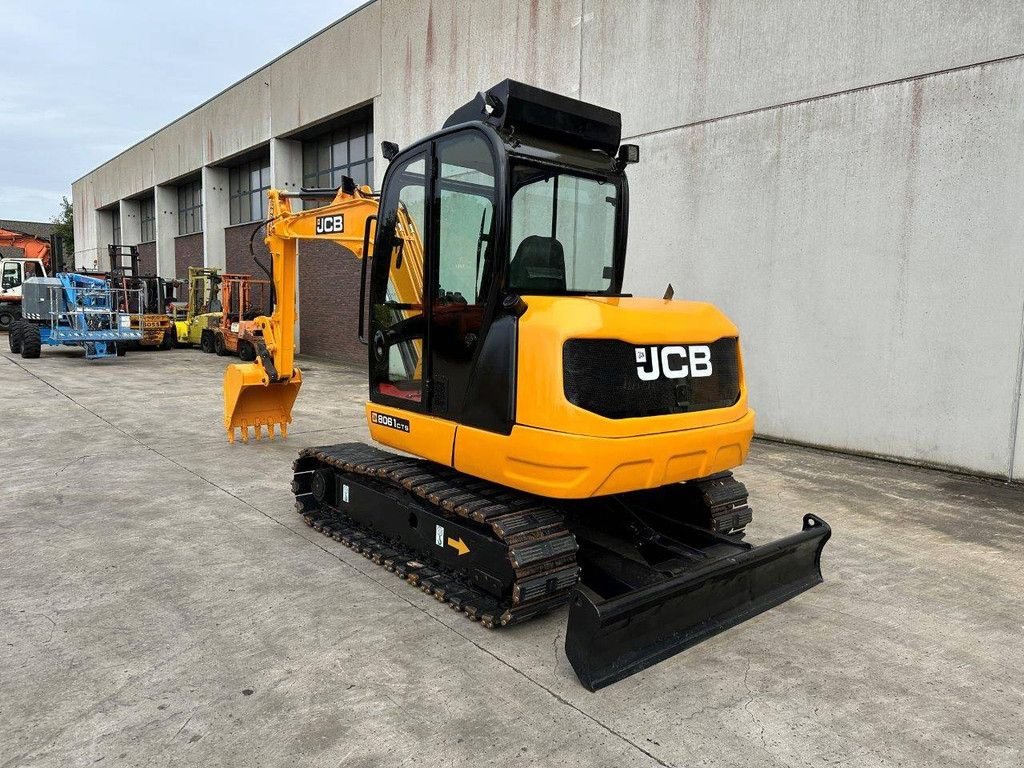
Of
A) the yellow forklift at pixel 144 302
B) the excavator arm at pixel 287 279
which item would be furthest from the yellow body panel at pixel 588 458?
the yellow forklift at pixel 144 302

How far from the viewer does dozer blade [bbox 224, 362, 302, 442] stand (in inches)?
302

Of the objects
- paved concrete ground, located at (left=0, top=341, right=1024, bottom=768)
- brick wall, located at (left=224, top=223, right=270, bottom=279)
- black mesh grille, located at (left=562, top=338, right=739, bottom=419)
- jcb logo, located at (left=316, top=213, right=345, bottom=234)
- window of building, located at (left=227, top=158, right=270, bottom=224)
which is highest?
window of building, located at (left=227, top=158, right=270, bottom=224)

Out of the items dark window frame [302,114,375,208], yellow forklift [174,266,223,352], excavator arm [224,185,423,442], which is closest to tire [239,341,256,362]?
yellow forklift [174,266,223,352]

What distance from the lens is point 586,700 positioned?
306cm

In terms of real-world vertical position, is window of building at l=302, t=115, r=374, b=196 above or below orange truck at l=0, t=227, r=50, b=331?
above

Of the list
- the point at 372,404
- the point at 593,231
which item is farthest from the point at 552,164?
the point at 372,404

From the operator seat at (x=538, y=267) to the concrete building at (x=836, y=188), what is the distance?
5.50 m

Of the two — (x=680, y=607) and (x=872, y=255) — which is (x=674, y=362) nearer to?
(x=680, y=607)

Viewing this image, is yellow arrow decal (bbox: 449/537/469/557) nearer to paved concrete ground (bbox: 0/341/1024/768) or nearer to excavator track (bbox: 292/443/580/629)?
excavator track (bbox: 292/443/580/629)

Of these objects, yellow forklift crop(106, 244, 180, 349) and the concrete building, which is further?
yellow forklift crop(106, 244, 180, 349)

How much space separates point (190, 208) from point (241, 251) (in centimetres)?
754

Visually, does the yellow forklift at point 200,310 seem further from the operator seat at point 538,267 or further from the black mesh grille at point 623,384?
the black mesh grille at point 623,384

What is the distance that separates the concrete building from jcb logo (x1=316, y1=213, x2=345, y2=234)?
17.8ft

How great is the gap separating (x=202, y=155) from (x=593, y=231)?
26.1 metres
